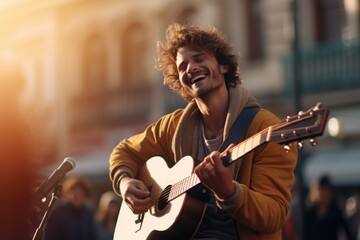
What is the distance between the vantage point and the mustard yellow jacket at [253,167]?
15.9 feet

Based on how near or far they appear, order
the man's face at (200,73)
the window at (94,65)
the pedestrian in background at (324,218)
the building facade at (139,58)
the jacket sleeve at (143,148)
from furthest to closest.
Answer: the window at (94,65) < the building facade at (139,58) < the pedestrian in background at (324,218) < the jacket sleeve at (143,148) < the man's face at (200,73)

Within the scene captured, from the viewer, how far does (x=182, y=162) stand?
5.35m

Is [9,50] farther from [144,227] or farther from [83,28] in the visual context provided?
[83,28]

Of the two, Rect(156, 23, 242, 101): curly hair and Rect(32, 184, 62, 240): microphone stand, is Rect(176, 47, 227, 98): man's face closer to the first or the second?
Rect(156, 23, 242, 101): curly hair

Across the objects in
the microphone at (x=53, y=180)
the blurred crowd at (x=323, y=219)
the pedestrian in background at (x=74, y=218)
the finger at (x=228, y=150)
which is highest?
the finger at (x=228, y=150)

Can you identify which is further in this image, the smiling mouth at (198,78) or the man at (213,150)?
the smiling mouth at (198,78)

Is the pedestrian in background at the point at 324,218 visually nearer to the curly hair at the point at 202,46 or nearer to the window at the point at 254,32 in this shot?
the curly hair at the point at 202,46

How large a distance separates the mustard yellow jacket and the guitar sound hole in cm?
16

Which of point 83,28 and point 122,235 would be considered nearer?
point 122,235

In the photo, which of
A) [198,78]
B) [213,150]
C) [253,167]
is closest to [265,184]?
[253,167]

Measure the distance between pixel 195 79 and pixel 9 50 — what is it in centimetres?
209

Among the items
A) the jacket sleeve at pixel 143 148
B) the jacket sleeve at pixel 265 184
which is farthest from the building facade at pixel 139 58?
the jacket sleeve at pixel 265 184

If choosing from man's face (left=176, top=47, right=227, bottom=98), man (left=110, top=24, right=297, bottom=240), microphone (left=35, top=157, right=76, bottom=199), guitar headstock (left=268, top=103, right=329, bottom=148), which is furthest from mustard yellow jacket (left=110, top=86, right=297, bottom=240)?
microphone (left=35, top=157, right=76, bottom=199)

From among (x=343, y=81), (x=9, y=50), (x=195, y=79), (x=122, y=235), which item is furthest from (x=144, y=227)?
(x=343, y=81)
